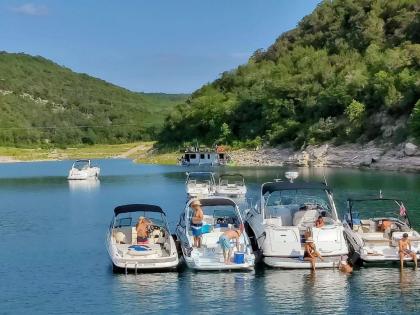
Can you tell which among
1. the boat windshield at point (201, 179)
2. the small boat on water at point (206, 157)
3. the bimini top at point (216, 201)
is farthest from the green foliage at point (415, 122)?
the bimini top at point (216, 201)

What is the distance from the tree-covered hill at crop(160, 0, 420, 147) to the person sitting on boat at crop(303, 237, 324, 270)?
227 feet

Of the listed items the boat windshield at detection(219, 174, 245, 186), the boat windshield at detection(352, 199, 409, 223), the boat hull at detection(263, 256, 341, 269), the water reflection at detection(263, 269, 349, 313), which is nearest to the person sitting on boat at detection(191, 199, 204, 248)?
the boat hull at detection(263, 256, 341, 269)

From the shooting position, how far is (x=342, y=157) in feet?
357

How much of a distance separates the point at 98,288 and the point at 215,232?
651cm

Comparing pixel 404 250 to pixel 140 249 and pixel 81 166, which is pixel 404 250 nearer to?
pixel 140 249

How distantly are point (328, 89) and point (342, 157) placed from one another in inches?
916

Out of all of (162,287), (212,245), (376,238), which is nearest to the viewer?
(162,287)

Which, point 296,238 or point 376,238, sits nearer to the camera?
point 296,238

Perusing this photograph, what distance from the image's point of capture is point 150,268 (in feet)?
100

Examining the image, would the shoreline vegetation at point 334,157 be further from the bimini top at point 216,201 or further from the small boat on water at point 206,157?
the bimini top at point 216,201

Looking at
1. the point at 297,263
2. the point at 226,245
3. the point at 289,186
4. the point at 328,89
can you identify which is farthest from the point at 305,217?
the point at 328,89

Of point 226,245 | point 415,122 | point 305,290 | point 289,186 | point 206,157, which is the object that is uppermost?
point 415,122

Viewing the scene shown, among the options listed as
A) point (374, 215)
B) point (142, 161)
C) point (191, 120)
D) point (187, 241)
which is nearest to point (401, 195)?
point (374, 215)

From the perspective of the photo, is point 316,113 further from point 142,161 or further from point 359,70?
point 142,161
